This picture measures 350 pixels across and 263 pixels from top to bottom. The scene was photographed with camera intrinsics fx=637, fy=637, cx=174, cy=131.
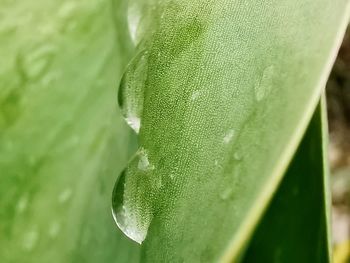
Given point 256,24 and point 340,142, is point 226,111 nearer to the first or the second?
point 256,24

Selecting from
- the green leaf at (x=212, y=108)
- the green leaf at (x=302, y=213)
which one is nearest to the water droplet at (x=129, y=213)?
the green leaf at (x=212, y=108)

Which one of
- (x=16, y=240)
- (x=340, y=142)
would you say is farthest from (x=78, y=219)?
(x=340, y=142)

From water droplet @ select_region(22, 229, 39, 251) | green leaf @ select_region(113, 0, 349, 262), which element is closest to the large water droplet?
green leaf @ select_region(113, 0, 349, 262)

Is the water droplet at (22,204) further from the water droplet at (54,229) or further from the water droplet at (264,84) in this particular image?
the water droplet at (264,84)

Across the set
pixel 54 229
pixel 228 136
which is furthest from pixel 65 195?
pixel 228 136

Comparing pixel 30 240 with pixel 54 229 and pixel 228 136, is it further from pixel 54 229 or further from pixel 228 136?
pixel 228 136

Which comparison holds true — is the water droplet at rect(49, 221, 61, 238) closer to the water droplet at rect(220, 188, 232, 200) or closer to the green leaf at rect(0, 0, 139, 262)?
the green leaf at rect(0, 0, 139, 262)
